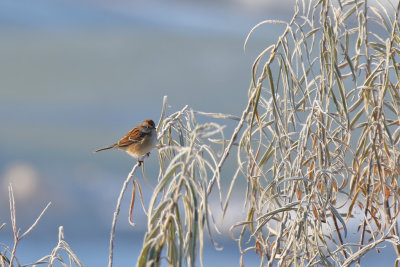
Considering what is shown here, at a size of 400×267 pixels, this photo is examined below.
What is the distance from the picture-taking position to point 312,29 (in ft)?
6.24

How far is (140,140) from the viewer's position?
130 inches

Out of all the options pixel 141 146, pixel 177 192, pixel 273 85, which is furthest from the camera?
pixel 141 146

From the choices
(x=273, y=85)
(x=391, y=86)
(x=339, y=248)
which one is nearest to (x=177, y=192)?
(x=273, y=85)

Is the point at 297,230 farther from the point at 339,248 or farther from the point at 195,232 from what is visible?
the point at 195,232

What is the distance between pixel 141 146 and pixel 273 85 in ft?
5.29

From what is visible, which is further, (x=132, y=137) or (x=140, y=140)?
(x=132, y=137)

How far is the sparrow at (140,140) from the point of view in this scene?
3266mm

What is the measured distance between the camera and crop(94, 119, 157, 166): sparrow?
3266 mm

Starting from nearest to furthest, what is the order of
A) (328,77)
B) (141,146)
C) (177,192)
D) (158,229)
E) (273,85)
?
(177,192)
(158,229)
(273,85)
(328,77)
(141,146)

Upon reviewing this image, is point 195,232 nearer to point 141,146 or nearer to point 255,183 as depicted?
point 255,183

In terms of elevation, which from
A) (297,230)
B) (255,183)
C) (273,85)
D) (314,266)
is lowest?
(314,266)

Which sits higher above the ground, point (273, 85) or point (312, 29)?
point (312, 29)

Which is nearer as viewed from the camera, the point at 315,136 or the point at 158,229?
the point at 158,229

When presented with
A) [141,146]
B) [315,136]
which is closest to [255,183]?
[315,136]
